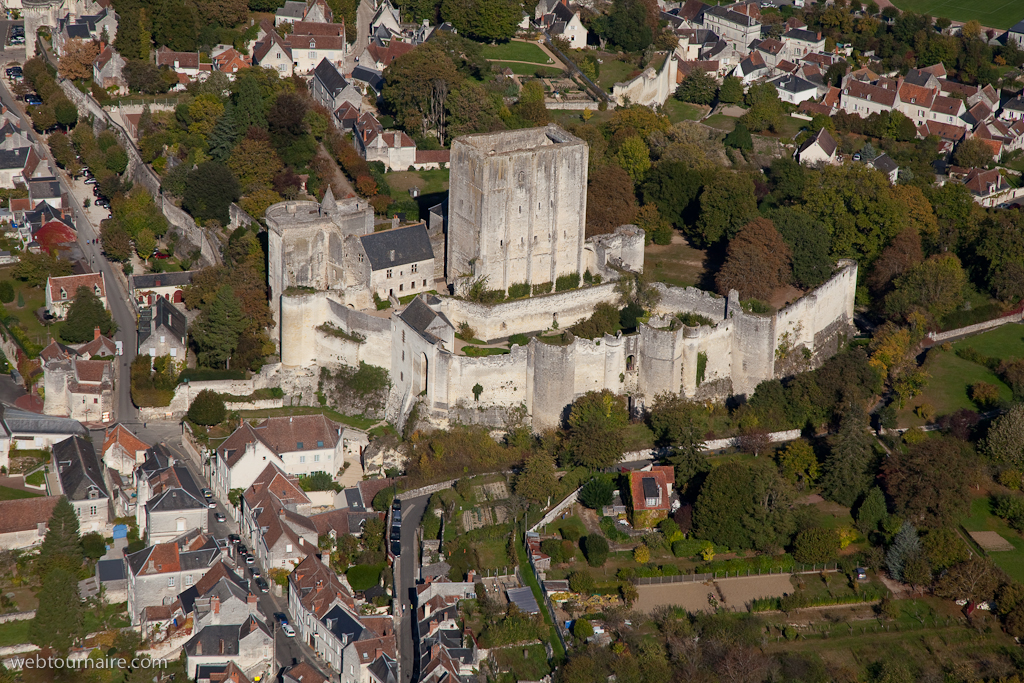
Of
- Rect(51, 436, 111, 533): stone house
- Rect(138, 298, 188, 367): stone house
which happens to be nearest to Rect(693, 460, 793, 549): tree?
Rect(51, 436, 111, 533): stone house

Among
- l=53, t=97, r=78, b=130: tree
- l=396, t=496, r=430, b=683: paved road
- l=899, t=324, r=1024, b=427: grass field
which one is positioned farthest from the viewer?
l=53, t=97, r=78, b=130: tree

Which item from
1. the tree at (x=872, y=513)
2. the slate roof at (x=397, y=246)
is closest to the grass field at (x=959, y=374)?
the tree at (x=872, y=513)

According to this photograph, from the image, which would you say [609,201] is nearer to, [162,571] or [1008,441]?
[1008,441]

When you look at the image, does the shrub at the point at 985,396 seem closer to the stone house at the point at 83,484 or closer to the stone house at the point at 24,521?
the stone house at the point at 83,484

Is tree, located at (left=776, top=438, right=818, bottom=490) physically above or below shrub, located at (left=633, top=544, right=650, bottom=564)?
above

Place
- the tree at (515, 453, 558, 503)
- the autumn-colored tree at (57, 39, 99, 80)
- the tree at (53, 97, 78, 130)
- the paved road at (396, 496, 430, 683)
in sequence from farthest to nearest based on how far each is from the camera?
the autumn-colored tree at (57, 39, 99, 80) < the tree at (53, 97, 78, 130) < the tree at (515, 453, 558, 503) < the paved road at (396, 496, 430, 683)

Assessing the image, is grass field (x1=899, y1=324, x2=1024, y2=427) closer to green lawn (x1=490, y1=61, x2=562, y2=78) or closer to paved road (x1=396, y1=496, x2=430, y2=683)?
paved road (x1=396, y1=496, x2=430, y2=683)

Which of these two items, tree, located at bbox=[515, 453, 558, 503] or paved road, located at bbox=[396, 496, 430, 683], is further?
tree, located at bbox=[515, 453, 558, 503]
